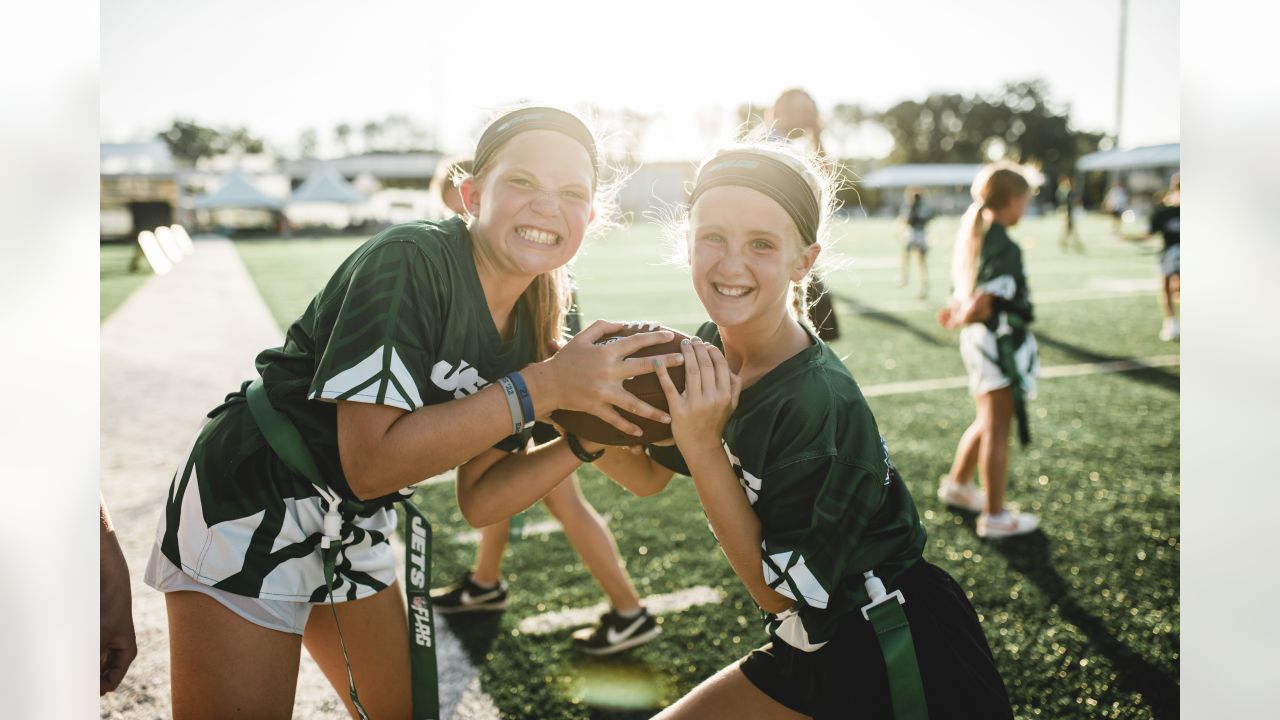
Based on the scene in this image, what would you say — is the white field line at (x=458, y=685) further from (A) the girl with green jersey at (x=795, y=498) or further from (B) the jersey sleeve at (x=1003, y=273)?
(B) the jersey sleeve at (x=1003, y=273)

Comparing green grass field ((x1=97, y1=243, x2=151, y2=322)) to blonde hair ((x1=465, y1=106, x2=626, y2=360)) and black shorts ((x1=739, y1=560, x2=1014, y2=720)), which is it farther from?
black shorts ((x1=739, y1=560, x2=1014, y2=720))

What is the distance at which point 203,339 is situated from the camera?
10.4 m

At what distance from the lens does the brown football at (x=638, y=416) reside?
184 centimetres

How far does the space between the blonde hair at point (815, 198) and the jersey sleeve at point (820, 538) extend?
54cm

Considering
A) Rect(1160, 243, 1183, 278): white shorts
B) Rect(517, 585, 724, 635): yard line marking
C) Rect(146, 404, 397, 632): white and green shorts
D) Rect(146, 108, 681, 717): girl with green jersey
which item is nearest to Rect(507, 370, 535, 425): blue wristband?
Rect(146, 108, 681, 717): girl with green jersey

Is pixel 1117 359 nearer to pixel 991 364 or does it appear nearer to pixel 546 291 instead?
pixel 991 364

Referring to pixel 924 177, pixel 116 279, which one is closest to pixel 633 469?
pixel 116 279

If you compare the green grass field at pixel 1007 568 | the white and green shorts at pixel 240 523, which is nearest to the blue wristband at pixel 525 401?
the white and green shorts at pixel 240 523

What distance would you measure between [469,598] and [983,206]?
3.59 m

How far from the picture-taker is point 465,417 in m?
1.68

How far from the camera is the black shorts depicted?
6.01 ft

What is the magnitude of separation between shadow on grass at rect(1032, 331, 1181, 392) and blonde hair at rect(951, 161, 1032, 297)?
4.07 meters

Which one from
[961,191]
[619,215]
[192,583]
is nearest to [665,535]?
[619,215]
